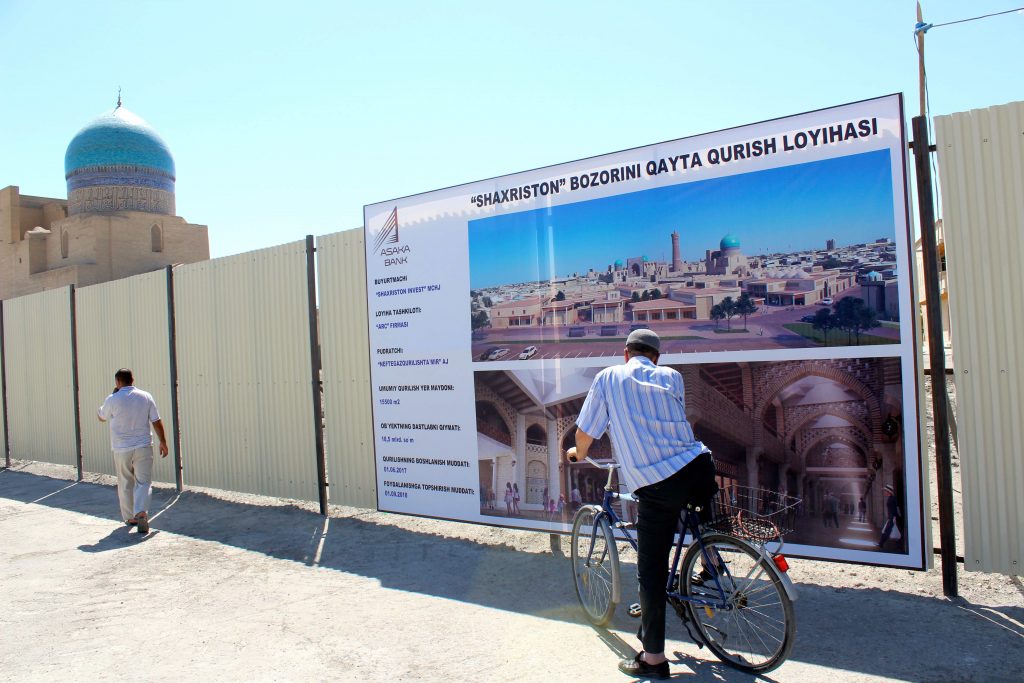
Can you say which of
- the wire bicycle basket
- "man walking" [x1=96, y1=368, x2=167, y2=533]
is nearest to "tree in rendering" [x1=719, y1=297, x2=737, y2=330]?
the wire bicycle basket

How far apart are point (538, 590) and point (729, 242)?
2.88 m

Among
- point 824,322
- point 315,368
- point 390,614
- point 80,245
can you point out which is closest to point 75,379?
point 315,368

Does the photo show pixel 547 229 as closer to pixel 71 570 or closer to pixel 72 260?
pixel 71 570

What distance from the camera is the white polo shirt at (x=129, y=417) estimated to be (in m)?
8.38

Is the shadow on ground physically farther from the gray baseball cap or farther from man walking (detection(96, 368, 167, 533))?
the gray baseball cap

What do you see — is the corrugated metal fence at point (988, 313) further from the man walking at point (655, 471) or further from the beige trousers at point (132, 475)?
the beige trousers at point (132, 475)

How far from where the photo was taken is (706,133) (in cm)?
555

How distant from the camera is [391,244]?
294 inches

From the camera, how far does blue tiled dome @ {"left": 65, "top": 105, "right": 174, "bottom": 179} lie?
36438mm

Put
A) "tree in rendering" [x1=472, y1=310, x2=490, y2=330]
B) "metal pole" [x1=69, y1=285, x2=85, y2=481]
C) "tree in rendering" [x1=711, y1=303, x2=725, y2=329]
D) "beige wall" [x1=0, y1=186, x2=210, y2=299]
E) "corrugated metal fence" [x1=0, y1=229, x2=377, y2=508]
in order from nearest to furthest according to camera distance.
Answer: "tree in rendering" [x1=711, y1=303, x2=725, y2=329] → "tree in rendering" [x1=472, y1=310, x2=490, y2=330] → "corrugated metal fence" [x1=0, y1=229, x2=377, y2=508] → "metal pole" [x1=69, y1=285, x2=85, y2=481] → "beige wall" [x1=0, y1=186, x2=210, y2=299]

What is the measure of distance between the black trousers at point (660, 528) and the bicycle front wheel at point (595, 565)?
55 cm

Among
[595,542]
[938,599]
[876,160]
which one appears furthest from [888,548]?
[876,160]

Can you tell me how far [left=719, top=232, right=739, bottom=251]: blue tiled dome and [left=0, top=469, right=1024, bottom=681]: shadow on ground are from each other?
2421 mm

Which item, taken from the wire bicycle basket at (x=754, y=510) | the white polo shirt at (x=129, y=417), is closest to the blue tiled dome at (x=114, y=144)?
the white polo shirt at (x=129, y=417)
